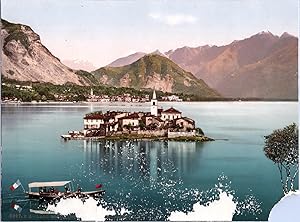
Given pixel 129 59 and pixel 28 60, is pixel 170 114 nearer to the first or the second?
pixel 129 59

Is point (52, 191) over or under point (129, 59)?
under

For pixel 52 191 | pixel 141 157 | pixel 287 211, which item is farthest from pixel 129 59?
pixel 287 211

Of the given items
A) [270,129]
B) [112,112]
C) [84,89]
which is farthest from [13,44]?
[270,129]

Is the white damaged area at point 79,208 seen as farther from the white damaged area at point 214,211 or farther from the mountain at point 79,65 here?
the mountain at point 79,65

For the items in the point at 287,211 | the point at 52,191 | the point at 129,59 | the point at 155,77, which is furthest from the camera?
the point at 155,77

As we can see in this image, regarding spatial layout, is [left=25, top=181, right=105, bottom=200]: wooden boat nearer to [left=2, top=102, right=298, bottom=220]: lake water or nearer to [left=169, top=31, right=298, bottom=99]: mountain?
[left=2, top=102, right=298, bottom=220]: lake water

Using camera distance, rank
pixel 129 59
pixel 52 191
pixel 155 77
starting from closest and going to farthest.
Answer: pixel 52 191, pixel 129 59, pixel 155 77

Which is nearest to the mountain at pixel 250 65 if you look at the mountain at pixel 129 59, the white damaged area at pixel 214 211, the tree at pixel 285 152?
the mountain at pixel 129 59
